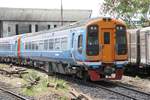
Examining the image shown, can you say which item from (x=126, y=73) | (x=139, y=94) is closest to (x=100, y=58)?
(x=139, y=94)

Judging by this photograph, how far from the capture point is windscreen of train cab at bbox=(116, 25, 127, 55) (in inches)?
847

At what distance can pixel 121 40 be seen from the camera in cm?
2169

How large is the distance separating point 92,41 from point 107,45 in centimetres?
79

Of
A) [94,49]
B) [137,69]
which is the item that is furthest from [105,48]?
[137,69]

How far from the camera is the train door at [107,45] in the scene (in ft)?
69.6

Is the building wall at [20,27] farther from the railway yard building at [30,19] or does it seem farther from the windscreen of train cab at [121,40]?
the windscreen of train cab at [121,40]

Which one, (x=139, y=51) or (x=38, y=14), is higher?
(x=38, y=14)

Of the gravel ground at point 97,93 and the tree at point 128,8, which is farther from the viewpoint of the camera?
the tree at point 128,8

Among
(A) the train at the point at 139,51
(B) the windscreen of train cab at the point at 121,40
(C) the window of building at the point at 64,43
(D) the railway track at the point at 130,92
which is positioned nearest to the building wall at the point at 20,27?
(A) the train at the point at 139,51

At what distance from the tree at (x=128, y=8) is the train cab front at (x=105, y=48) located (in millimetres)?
20621

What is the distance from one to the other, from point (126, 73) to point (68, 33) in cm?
683

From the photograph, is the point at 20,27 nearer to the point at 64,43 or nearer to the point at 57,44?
the point at 57,44

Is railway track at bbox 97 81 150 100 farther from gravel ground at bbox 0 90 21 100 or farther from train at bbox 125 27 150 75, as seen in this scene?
train at bbox 125 27 150 75

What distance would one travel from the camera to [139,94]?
17422mm
